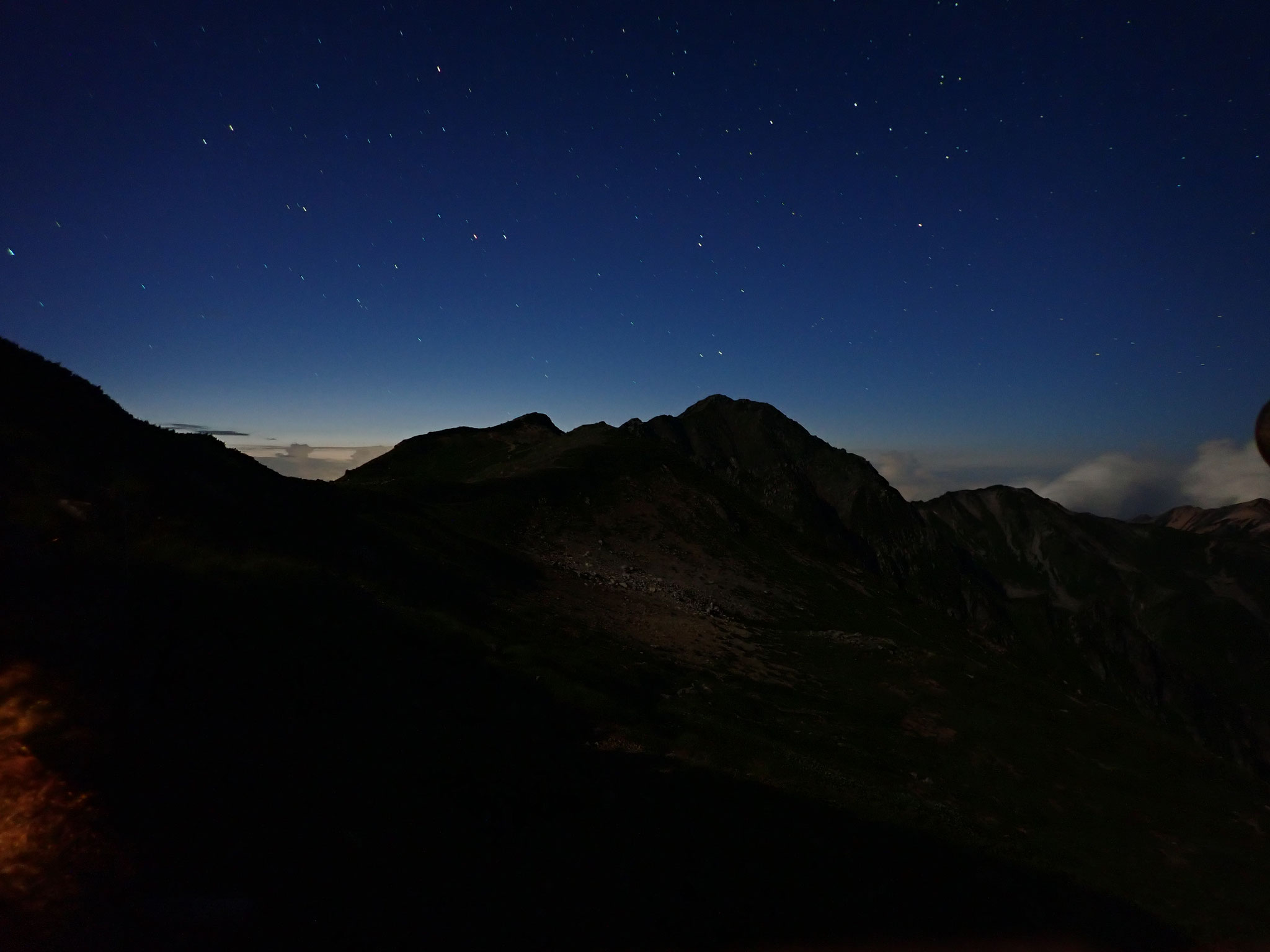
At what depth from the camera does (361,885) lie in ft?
38.5

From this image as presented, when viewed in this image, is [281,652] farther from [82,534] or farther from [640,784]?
[640,784]

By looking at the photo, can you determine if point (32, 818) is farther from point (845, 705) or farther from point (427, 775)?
point (845, 705)

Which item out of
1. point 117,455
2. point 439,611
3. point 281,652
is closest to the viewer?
point 281,652

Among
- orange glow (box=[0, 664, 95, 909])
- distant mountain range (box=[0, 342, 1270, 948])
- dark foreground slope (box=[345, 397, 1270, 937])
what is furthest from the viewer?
dark foreground slope (box=[345, 397, 1270, 937])

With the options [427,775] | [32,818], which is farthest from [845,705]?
[32,818]

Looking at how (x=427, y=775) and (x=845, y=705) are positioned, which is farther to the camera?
(x=845, y=705)

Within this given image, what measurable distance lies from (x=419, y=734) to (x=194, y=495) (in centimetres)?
1583

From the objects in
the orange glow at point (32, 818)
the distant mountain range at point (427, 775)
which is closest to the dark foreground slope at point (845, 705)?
the distant mountain range at point (427, 775)

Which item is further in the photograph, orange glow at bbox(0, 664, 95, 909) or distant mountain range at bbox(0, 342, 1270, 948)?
distant mountain range at bbox(0, 342, 1270, 948)

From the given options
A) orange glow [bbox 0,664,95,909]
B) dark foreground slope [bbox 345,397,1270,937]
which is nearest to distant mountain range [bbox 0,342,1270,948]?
orange glow [bbox 0,664,95,909]

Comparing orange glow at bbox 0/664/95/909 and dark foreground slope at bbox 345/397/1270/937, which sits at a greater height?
orange glow at bbox 0/664/95/909

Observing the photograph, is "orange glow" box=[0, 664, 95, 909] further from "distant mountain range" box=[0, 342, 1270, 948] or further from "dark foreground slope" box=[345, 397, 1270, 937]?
"dark foreground slope" box=[345, 397, 1270, 937]

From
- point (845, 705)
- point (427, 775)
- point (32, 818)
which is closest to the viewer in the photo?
point (32, 818)

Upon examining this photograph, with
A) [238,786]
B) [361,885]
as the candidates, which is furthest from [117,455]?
[361,885]
